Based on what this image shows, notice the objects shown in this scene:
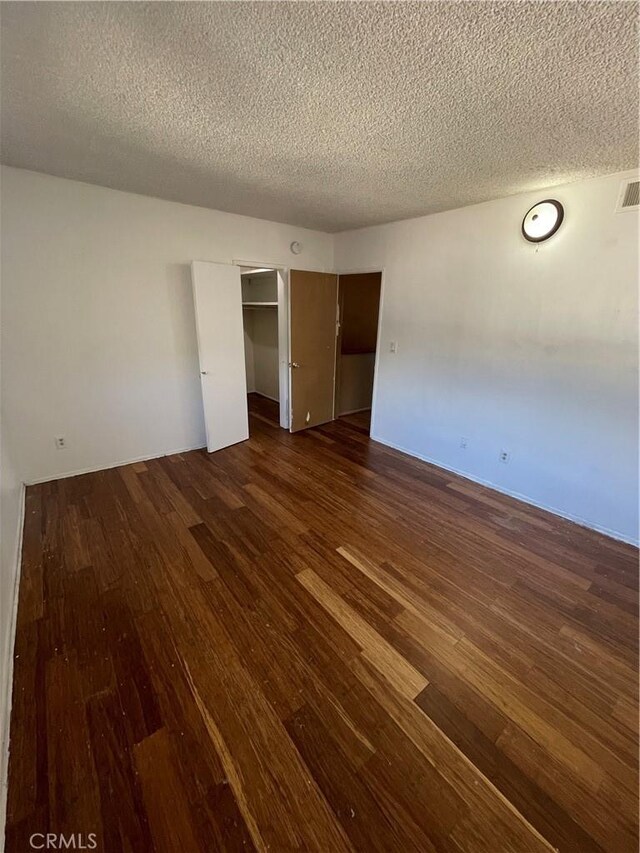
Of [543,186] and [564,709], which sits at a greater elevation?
[543,186]

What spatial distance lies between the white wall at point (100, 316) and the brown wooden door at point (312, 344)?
2.04ft

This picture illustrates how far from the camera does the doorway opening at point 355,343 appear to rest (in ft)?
15.4

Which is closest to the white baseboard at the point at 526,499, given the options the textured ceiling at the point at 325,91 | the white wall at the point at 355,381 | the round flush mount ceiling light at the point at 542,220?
the white wall at the point at 355,381

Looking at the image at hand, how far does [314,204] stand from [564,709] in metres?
3.83

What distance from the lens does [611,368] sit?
→ 91.3 inches

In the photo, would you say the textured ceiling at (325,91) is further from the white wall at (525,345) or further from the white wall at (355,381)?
the white wall at (355,381)

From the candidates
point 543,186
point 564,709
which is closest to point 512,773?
point 564,709

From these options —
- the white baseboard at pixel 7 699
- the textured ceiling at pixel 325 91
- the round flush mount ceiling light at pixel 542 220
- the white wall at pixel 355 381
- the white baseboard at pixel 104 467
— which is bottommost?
the white baseboard at pixel 7 699

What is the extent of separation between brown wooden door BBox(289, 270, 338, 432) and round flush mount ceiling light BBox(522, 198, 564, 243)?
7.34 feet

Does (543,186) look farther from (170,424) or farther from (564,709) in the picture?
(170,424)

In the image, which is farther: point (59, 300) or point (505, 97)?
point (59, 300)

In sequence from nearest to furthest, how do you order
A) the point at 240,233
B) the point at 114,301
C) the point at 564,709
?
the point at 564,709 < the point at 114,301 < the point at 240,233

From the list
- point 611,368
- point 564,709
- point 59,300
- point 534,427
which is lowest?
point 564,709

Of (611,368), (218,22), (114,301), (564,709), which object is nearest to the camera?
(218,22)
